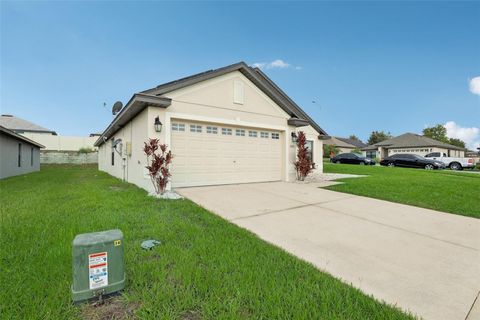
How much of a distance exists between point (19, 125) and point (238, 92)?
37.7m

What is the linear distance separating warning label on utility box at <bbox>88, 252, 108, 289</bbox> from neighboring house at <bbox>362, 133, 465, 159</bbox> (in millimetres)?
40880

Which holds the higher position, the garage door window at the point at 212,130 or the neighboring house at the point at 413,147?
the neighboring house at the point at 413,147

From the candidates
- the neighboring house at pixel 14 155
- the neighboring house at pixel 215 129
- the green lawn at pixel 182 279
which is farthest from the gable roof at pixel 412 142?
the neighboring house at pixel 14 155

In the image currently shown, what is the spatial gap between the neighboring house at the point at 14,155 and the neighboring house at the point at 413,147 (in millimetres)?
43382

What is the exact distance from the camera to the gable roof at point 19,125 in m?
30.4

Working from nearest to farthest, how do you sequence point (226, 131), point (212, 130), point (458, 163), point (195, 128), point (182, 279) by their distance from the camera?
1. point (182, 279)
2. point (195, 128)
3. point (212, 130)
4. point (226, 131)
5. point (458, 163)

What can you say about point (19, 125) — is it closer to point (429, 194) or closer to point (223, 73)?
point (223, 73)

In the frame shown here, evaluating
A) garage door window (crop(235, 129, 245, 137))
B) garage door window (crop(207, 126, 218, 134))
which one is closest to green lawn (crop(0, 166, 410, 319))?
garage door window (crop(207, 126, 218, 134))

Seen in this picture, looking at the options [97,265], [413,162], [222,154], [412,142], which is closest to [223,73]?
[222,154]

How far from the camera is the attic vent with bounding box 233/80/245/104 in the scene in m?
9.19

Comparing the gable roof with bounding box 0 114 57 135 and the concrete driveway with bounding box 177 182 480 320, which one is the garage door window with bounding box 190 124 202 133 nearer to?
the concrete driveway with bounding box 177 182 480 320

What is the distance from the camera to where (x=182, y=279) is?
2.30 m

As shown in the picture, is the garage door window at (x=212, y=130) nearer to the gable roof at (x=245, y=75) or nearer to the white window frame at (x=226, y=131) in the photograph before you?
the white window frame at (x=226, y=131)

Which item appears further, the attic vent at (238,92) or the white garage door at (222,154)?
the attic vent at (238,92)
